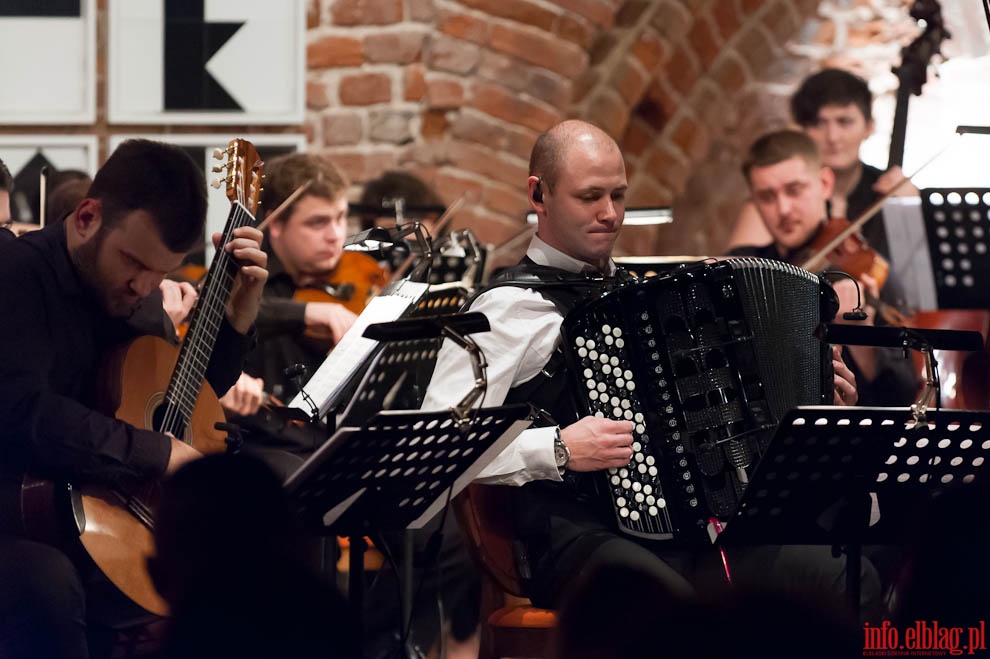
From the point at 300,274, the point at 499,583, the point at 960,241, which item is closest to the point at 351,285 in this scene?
the point at 300,274

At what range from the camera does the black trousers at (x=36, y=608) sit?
2656 mm

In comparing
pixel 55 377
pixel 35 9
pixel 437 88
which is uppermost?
pixel 35 9

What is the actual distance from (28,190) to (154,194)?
2.37 m

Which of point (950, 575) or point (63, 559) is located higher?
point (950, 575)

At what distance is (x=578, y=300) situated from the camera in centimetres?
312

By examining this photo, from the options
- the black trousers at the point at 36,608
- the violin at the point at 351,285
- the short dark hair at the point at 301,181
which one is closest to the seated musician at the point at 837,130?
the violin at the point at 351,285

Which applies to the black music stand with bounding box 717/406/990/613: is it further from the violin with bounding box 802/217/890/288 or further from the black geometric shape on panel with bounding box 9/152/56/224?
the black geometric shape on panel with bounding box 9/152/56/224

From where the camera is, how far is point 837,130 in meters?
5.83

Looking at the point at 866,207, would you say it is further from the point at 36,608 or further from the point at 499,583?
the point at 36,608

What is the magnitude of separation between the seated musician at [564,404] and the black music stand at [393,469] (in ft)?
0.77

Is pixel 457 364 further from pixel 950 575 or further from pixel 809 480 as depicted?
pixel 950 575

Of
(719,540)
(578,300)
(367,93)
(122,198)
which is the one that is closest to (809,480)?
(719,540)

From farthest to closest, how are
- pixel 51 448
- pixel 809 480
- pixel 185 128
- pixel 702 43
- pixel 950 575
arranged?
pixel 702 43
pixel 185 128
pixel 51 448
pixel 809 480
pixel 950 575

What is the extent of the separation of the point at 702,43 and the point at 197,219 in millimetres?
3612
